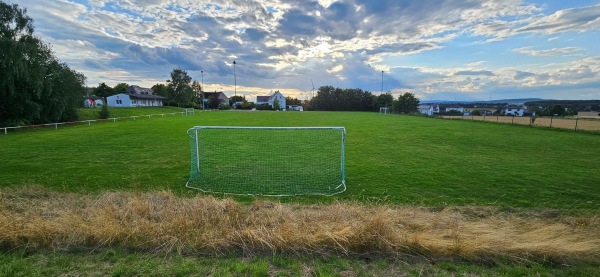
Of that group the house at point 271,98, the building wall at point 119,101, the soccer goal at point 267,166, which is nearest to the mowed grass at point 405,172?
the soccer goal at point 267,166

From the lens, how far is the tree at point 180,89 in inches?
3356

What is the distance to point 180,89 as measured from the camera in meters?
86.3

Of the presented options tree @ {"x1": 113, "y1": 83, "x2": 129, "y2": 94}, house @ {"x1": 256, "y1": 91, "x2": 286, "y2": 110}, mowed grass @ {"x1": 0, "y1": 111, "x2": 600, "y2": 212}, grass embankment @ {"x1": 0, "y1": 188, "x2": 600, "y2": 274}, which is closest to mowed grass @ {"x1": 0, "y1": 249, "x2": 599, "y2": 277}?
grass embankment @ {"x1": 0, "y1": 188, "x2": 600, "y2": 274}

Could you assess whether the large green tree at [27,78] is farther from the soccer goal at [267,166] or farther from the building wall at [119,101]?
the building wall at [119,101]

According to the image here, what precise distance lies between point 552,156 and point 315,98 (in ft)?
A: 299

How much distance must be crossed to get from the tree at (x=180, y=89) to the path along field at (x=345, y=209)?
255ft

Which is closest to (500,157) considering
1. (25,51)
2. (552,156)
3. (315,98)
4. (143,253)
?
(552,156)

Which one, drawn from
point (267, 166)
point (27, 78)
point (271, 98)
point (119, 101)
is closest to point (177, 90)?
point (119, 101)

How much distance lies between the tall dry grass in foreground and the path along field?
17 millimetres

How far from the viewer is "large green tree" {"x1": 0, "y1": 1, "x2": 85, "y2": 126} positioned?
947 inches

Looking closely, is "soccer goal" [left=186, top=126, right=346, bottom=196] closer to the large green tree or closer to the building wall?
the large green tree

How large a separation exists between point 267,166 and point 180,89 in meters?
84.4

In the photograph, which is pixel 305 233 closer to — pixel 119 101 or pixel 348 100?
pixel 119 101

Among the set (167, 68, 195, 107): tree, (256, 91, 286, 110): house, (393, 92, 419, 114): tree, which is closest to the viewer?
(393, 92, 419, 114): tree
